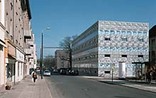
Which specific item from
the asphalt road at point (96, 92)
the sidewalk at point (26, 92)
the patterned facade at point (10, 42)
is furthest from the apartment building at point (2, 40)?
the asphalt road at point (96, 92)

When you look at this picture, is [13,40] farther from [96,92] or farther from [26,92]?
[96,92]

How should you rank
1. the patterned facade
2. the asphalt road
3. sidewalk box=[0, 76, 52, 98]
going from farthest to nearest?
the asphalt road → the patterned facade → sidewalk box=[0, 76, 52, 98]

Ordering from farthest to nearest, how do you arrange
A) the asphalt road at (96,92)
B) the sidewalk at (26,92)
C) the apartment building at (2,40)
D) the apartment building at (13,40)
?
1. the apartment building at (13,40)
2. the asphalt road at (96,92)
3. the sidewalk at (26,92)
4. the apartment building at (2,40)

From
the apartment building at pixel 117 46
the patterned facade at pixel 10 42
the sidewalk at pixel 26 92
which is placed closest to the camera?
the sidewalk at pixel 26 92

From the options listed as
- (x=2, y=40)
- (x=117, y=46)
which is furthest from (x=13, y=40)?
(x=117, y=46)

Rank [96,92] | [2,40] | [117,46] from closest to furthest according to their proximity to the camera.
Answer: [2,40], [96,92], [117,46]

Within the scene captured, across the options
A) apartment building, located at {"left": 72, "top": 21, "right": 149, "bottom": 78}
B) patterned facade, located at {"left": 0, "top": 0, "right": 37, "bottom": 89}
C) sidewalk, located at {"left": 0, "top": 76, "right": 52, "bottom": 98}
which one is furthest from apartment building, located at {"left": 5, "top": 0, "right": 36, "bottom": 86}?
apartment building, located at {"left": 72, "top": 21, "right": 149, "bottom": 78}

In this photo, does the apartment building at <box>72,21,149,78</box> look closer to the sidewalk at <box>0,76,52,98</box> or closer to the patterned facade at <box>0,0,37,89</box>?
the patterned facade at <box>0,0,37,89</box>

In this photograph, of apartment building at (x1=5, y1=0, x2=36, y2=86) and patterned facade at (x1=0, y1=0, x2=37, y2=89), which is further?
apartment building at (x1=5, y1=0, x2=36, y2=86)

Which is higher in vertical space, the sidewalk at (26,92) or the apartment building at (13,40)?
the apartment building at (13,40)

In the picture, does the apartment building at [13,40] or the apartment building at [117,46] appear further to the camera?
the apartment building at [117,46]

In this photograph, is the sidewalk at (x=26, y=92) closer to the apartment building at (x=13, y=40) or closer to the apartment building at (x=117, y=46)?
the apartment building at (x=13, y=40)

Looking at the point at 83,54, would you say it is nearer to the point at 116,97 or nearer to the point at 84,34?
the point at 84,34

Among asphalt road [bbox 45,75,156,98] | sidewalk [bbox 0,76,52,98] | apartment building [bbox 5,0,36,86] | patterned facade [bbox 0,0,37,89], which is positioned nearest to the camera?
sidewalk [bbox 0,76,52,98]
